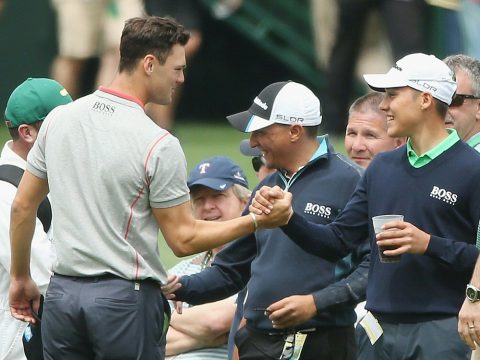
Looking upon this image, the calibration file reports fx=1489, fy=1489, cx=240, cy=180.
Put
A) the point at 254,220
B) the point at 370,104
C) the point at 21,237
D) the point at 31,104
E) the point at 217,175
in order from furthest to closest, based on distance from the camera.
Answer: the point at 217,175, the point at 370,104, the point at 31,104, the point at 21,237, the point at 254,220

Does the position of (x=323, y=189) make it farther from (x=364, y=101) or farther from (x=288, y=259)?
(x=364, y=101)

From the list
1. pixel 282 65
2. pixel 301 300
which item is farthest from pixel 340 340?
pixel 282 65

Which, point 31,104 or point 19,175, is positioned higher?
point 31,104

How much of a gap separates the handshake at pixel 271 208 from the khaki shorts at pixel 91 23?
705 centimetres

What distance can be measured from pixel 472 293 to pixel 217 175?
6.94 ft

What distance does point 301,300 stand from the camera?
627cm

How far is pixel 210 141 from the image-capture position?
1384 cm

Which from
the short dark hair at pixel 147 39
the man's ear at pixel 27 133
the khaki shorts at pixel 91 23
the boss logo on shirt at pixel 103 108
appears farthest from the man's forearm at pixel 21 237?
the khaki shorts at pixel 91 23

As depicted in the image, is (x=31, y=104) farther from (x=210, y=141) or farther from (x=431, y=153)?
(x=210, y=141)

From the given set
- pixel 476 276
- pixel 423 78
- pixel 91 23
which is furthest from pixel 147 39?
pixel 91 23

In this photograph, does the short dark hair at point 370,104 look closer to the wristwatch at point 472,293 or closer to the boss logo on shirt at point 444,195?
the boss logo on shirt at point 444,195

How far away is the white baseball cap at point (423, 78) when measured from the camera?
6004 mm

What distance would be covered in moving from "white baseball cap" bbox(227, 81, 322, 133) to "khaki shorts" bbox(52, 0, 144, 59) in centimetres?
642

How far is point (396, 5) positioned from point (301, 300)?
21.5 ft
